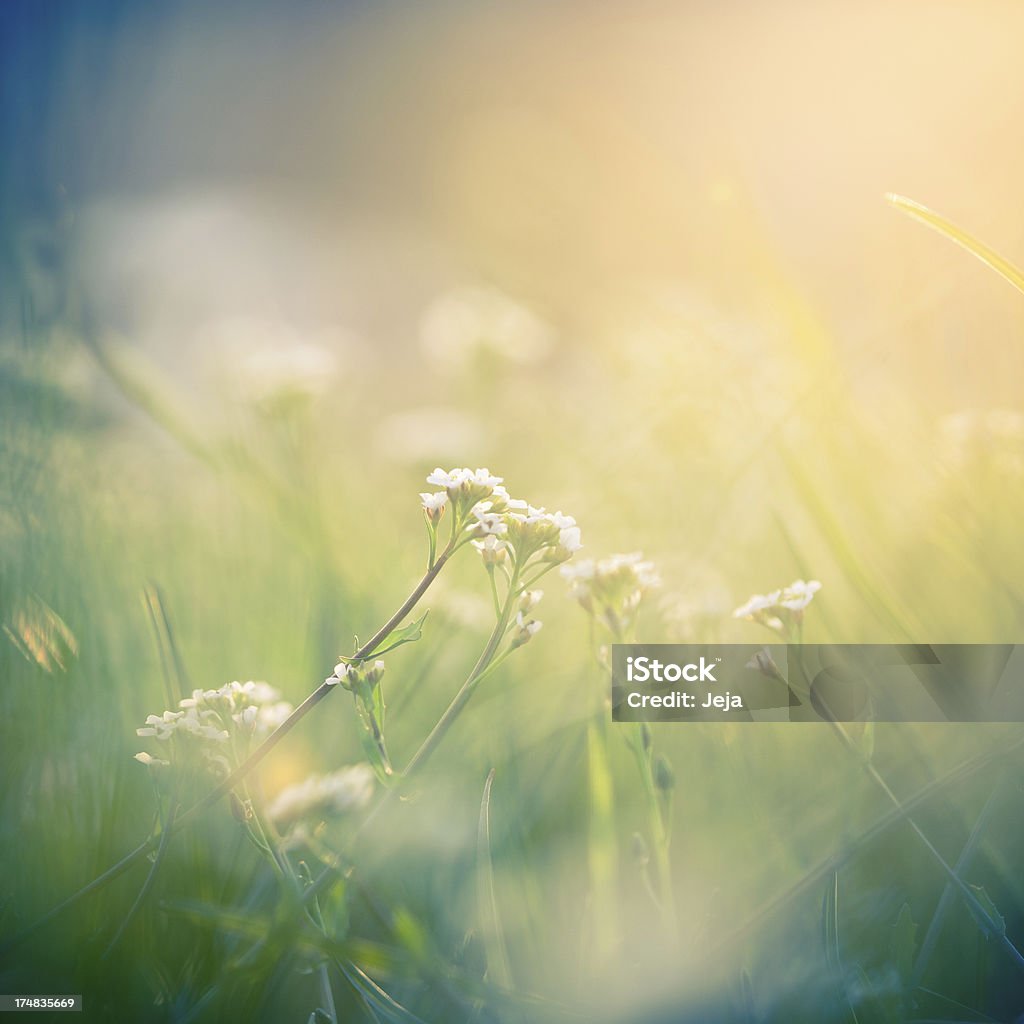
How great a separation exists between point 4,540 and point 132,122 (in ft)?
1.42

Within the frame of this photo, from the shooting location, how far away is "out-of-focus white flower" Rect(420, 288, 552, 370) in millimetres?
774

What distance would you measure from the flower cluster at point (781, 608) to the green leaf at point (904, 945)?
0.66 feet

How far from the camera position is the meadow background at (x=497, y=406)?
1.96 ft

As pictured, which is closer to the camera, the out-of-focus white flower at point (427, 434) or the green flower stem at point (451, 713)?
the green flower stem at point (451, 713)

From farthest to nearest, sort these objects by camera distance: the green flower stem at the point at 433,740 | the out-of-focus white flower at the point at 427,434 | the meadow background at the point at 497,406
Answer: the out-of-focus white flower at the point at 427,434 → the meadow background at the point at 497,406 → the green flower stem at the point at 433,740

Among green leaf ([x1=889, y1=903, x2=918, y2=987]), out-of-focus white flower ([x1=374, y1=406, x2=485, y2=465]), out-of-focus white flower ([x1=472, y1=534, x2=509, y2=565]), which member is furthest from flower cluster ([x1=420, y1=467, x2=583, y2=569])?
green leaf ([x1=889, y1=903, x2=918, y2=987])

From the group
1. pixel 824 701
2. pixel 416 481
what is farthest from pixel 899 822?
pixel 416 481

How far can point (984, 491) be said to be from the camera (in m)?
0.68

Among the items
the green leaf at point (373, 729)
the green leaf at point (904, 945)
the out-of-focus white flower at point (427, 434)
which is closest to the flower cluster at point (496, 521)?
the green leaf at point (373, 729)

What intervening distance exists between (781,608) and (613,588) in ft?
0.43

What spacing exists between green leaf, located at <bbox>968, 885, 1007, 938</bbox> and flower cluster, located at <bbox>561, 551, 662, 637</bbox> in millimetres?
297

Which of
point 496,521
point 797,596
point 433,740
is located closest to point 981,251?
point 797,596

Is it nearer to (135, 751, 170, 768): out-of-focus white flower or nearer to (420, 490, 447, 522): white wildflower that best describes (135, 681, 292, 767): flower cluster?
(135, 751, 170, 768): out-of-focus white flower

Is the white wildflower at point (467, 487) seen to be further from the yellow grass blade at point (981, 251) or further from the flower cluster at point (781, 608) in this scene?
the yellow grass blade at point (981, 251)
